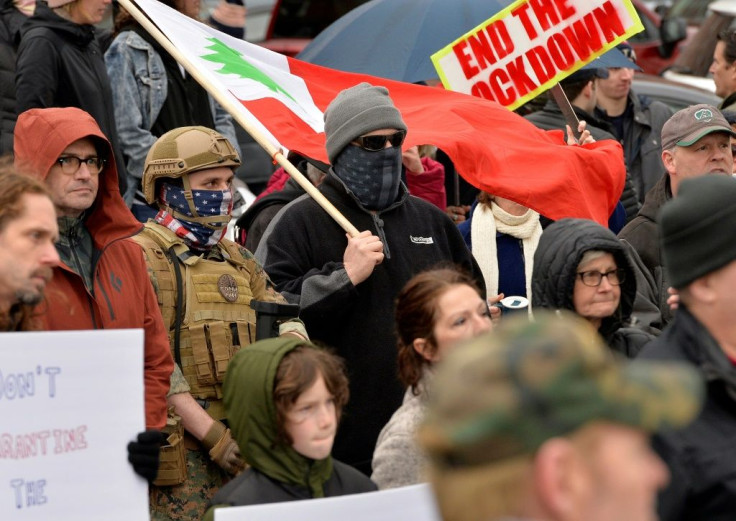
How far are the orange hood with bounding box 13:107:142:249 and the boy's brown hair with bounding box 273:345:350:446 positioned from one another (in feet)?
3.02

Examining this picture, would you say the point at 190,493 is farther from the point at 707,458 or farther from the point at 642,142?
the point at 642,142

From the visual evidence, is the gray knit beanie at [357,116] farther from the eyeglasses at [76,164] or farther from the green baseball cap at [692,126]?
the green baseball cap at [692,126]

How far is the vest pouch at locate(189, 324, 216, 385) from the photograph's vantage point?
508 centimetres

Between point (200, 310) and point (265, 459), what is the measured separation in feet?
3.51

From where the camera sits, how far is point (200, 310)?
16.8 feet

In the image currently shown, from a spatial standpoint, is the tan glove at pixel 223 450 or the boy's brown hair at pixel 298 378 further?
the tan glove at pixel 223 450

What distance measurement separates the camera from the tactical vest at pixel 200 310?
509 cm

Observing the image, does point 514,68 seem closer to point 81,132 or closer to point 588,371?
point 81,132

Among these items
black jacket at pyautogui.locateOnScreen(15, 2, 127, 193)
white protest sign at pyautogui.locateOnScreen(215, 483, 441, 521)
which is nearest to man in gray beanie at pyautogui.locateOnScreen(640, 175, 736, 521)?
white protest sign at pyautogui.locateOnScreen(215, 483, 441, 521)

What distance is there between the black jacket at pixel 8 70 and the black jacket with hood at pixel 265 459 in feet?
10.5

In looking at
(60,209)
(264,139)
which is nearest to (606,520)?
(60,209)

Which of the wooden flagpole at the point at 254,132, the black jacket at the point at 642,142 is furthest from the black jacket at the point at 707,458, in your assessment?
the black jacket at the point at 642,142

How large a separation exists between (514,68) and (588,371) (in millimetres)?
5170

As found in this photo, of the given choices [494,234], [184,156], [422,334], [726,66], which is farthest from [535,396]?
[726,66]
